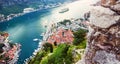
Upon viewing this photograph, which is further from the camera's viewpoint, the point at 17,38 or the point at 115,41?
the point at 17,38

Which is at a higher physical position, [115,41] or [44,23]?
[115,41]

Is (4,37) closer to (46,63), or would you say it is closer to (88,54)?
(46,63)

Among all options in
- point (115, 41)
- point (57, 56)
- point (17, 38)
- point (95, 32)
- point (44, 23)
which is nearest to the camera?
point (115, 41)

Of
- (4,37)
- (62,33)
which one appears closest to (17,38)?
(4,37)

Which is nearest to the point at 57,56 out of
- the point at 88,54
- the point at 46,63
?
the point at 46,63

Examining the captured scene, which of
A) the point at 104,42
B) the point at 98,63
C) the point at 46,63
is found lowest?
the point at 46,63

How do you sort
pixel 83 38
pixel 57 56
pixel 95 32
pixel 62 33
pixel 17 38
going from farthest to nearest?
pixel 17 38, pixel 62 33, pixel 83 38, pixel 57 56, pixel 95 32
